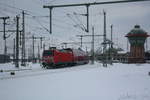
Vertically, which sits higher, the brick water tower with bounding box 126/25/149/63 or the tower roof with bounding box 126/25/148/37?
the tower roof with bounding box 126/25/148/37

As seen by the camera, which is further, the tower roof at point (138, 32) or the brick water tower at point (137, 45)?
the tower roof at point (138, 32)

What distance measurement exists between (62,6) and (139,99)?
34.4ft

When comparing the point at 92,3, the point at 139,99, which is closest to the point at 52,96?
Answer: the point at 139,99

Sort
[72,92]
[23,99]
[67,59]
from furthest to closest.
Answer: [67,59] → [72,92] → [23,99]

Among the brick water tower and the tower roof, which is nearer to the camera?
the brick water tower

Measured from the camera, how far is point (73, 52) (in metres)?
46.3

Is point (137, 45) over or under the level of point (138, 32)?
under

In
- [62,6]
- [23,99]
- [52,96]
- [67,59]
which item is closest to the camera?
[23,99]

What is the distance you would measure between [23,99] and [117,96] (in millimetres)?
4704

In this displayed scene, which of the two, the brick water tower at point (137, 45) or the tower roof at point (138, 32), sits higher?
the tower roof at point (138, 32)

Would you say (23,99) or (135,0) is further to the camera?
(135,0)

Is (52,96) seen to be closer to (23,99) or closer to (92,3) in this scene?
(23,99)

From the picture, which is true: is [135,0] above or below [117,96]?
above

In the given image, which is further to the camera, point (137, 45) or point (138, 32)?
point (138, 32)
